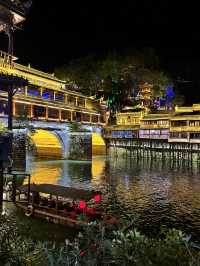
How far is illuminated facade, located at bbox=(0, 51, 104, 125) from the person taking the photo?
6106cm

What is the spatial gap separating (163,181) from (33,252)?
133ft

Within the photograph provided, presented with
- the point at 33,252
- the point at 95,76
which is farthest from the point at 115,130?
the point at 33,252

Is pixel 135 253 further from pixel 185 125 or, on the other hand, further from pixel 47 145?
pixel 185 125

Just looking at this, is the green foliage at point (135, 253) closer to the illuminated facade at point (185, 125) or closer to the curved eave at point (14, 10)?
the curved eave at point (14, 10)

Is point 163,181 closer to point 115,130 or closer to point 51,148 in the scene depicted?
point 51,148

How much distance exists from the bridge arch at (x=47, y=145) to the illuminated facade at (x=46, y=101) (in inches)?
206

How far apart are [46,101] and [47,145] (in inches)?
569

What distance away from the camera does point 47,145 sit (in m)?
80.7

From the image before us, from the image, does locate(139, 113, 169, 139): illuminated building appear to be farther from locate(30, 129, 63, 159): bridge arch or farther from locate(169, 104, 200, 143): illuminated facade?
locate(30, 129, 63, 159): bridge arch

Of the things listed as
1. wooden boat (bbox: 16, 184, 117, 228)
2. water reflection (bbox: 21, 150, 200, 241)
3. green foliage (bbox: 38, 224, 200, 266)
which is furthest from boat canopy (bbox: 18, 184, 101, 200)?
green foliage (bbox: 38, 224, 200, 266)

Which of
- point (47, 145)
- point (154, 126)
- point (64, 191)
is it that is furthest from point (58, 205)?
point (154, 126)

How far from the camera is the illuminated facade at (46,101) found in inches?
2404

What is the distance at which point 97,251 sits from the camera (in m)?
6.43

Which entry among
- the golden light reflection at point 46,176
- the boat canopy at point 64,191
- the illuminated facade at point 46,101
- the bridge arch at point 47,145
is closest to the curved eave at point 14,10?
the boat canopy at point 64,191
